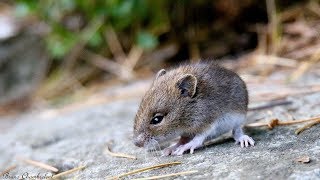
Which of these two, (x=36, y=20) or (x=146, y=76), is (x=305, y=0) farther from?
(x=36, y=20)

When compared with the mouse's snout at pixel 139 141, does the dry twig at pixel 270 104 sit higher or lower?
higher

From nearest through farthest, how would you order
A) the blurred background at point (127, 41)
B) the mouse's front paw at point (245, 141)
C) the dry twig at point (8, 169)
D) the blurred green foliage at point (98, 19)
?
the mouse's front paw at point (245, 141) < the dry twig at point (8, 169) < the blurred background at point (127, 41) < the blurred green foliage at point (98, 19)

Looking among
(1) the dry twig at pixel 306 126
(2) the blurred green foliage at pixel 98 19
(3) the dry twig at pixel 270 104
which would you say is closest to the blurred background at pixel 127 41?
(2) the blurred green foliage at pixel 98 19

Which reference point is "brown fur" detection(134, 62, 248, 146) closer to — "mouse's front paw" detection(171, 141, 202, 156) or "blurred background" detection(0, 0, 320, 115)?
"mouse's front paw" detection(171, 141, 202, 156)

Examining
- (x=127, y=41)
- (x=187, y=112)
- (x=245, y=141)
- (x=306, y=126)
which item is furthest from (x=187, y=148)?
(x=127, y=41)

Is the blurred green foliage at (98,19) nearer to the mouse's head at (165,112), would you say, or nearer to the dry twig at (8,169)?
the dry twig at (8,169)

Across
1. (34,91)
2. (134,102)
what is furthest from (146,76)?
(34,91)
